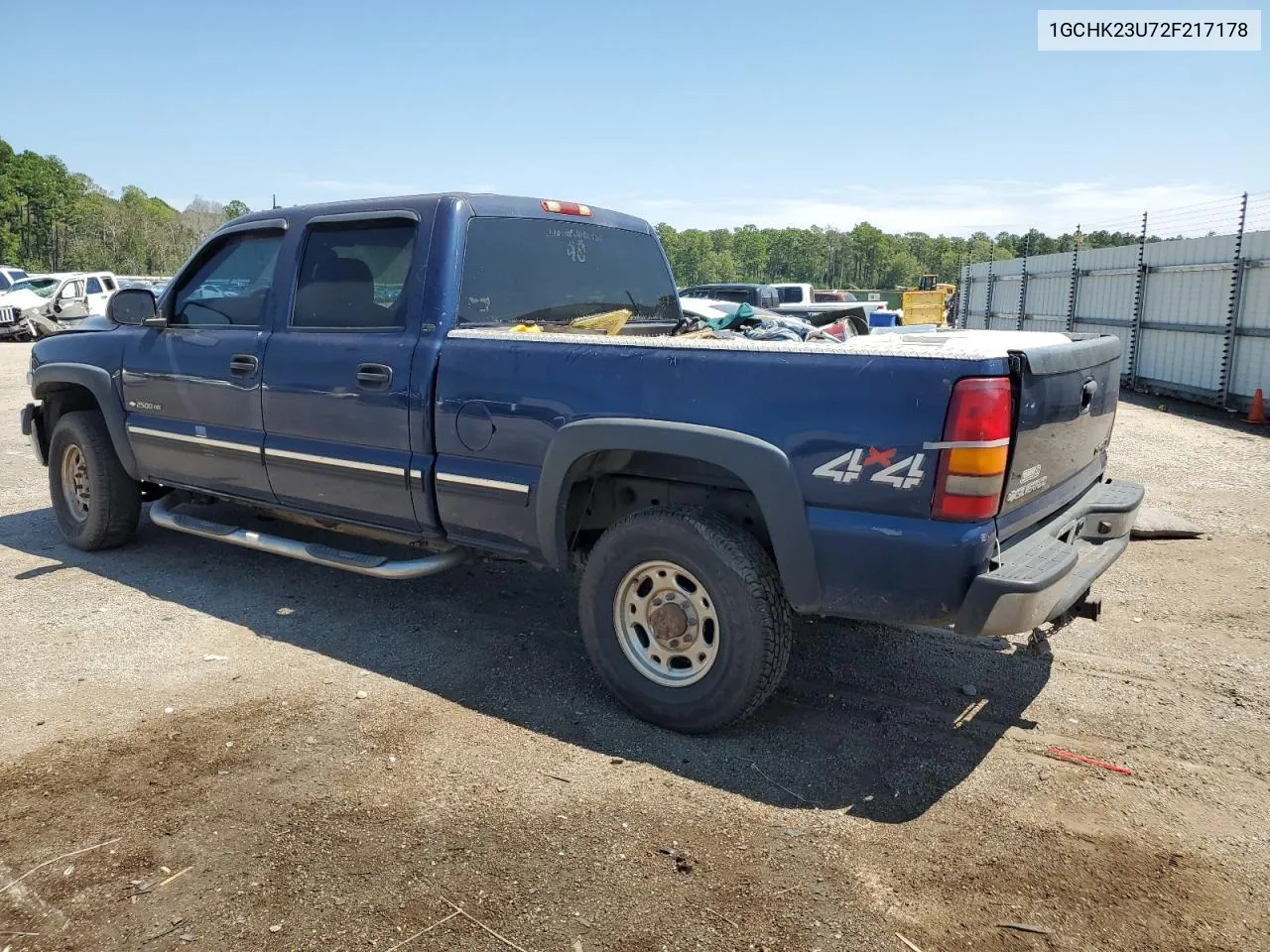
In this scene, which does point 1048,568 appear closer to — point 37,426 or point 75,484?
point 75,484

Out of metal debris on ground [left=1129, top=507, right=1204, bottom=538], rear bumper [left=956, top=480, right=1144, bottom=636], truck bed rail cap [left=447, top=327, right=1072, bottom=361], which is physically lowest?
metal debris on ground [left=1129, top=507, right=1204, bottom=538]

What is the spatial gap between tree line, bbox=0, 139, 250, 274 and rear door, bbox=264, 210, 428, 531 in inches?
2948

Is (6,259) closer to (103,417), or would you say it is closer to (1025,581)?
(103,417)

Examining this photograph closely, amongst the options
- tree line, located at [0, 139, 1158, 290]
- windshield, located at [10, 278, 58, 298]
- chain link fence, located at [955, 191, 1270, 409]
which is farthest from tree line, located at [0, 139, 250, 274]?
chain link fence, located at [955, 191, 1270, 409]

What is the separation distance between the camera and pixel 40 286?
83.5 ft

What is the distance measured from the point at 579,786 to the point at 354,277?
2674 millimetres

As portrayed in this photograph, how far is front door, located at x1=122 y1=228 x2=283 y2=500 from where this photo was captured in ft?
15.9

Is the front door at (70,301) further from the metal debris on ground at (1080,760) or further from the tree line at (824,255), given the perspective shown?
the tree line at (824,255)

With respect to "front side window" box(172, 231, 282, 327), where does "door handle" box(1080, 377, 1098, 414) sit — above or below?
below

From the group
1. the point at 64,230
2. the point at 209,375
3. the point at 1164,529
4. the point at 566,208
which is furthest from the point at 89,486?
the point at 64,230

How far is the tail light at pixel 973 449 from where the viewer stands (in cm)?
289

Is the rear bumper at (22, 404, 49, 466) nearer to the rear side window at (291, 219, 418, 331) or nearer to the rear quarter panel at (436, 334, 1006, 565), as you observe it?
the rear side window at (291, 219, 418, 331)

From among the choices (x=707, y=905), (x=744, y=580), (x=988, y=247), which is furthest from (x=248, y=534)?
(x=988, y=247)

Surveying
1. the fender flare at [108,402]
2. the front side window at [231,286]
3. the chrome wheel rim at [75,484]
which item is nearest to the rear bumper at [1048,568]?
the front side window at [231,286]
